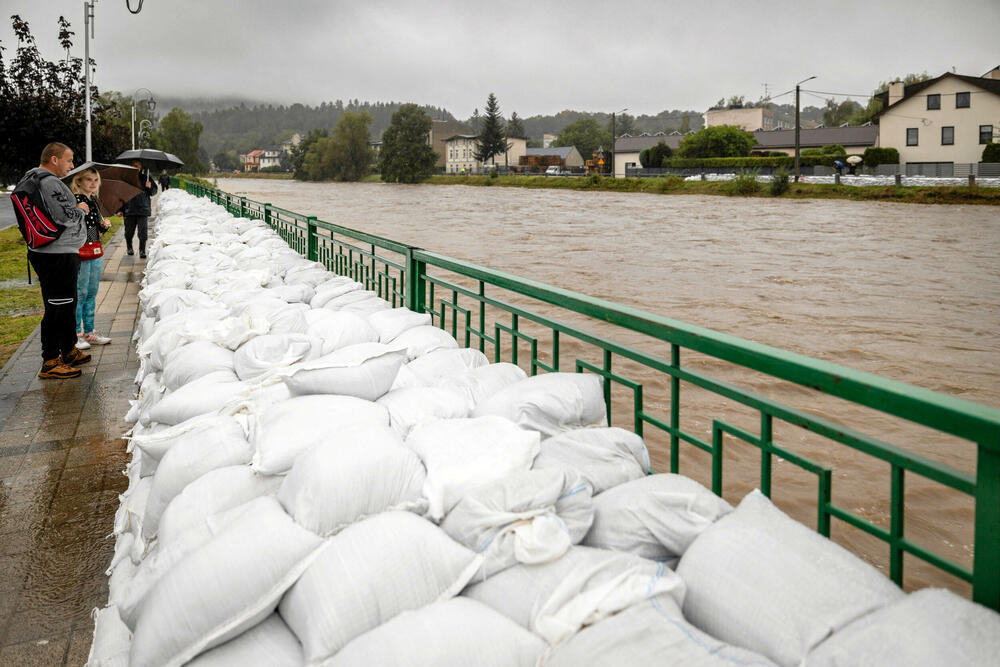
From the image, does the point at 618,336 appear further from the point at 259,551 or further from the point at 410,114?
the point at 410,114

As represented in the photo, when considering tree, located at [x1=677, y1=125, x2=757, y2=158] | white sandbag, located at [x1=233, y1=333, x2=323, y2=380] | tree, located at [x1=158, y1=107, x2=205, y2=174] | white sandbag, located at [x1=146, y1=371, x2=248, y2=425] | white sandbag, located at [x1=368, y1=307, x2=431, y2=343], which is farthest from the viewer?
tree, located at [x1=158, y1=107, x2=205, y2=174]

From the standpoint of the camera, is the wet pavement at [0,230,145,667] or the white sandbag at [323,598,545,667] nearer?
the white sandbag at [323,598,545,667]

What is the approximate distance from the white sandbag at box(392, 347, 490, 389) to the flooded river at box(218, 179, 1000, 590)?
2.94 metres

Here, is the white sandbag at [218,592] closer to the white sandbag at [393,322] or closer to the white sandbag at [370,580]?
the white sandbag at [370,580]

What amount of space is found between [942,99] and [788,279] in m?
42.2

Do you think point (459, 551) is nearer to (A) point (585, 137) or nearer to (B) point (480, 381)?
(B) point (480, 381)

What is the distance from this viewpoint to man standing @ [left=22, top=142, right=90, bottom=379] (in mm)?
5332

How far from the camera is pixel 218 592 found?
1.66 meters

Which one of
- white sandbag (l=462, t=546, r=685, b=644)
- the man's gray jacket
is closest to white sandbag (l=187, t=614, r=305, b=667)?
white sandbag (l=462, t=546, r=685, b=644)

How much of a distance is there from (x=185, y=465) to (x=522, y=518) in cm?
114

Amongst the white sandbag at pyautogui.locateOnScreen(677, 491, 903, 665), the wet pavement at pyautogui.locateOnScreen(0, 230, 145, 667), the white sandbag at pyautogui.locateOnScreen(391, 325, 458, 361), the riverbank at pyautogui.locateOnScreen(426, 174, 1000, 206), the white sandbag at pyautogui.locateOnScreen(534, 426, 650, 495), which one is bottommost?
the wet pavement at pyautogui.locateOnScreen(0, 230, 145, 667)

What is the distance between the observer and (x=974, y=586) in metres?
1.41

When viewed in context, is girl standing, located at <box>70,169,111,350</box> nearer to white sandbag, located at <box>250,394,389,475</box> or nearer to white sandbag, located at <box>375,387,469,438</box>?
white sandbag, located at <box>250,394,389,475</box>

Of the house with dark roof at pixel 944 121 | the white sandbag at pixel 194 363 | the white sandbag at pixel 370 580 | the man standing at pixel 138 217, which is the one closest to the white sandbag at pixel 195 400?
the white sandbag at pixel 194 363
